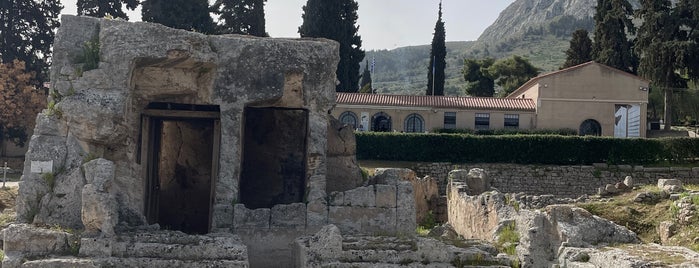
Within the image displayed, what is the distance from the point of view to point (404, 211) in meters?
17.0

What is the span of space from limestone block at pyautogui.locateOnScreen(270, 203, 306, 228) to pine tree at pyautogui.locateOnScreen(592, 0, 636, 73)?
43.2 metres

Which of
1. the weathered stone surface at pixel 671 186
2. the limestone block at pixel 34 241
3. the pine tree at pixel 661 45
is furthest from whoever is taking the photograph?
the pine tree at pixel 661 45

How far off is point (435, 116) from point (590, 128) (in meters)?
9.13

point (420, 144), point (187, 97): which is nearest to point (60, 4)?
point (420, 144)

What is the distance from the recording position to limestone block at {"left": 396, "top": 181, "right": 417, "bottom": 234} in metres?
16.9

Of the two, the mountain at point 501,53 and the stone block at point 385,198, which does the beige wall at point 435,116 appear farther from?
the mountain at point 501,53

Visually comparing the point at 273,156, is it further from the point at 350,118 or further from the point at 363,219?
the point at 350,118

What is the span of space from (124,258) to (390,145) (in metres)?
27.6

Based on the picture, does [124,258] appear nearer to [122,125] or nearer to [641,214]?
[122,125]

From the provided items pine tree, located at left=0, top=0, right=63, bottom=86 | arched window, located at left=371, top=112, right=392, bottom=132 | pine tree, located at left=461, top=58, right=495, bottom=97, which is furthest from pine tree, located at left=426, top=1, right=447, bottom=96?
pine tree, located at left=0, top=0, right=63, bottom=86

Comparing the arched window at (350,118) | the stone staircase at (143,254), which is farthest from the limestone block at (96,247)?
the arched window at (350,118)

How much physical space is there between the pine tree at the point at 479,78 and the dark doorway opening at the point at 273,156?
5000cm

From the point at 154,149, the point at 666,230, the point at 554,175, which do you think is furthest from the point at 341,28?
the point at 666,230

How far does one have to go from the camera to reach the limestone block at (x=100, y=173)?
48.5 feet
